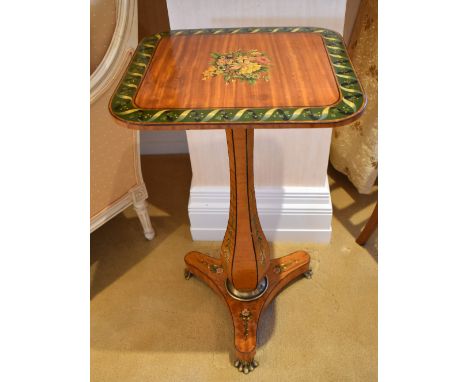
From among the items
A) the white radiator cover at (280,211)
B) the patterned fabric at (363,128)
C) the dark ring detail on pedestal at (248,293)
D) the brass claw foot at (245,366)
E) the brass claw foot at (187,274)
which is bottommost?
the brass claw foot at (245,366)

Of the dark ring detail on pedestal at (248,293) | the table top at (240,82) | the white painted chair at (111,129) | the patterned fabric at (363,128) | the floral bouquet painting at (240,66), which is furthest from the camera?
the patterned fabric at (363,128)

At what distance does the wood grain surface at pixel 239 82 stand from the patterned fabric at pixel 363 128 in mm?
620

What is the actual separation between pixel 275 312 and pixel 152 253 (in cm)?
58

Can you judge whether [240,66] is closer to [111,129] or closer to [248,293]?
[111,129]

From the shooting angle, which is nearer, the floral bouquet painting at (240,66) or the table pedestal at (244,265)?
the floral bouquet painting at (240,66)

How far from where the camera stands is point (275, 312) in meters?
1.45

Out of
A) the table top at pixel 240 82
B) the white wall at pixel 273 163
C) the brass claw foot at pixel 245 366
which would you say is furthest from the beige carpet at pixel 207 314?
the table top at pixel 240 82

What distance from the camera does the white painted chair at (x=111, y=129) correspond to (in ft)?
4.03

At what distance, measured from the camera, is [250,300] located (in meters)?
1.38

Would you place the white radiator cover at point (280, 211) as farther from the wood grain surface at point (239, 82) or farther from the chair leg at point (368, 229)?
the wood grain surface at point (239, 82)

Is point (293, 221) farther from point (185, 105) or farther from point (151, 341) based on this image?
point (185, 105)

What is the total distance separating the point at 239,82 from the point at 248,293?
0.79 metres

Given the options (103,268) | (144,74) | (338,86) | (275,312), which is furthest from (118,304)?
(338,86)

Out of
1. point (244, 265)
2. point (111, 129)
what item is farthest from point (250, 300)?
point (111, 129)
